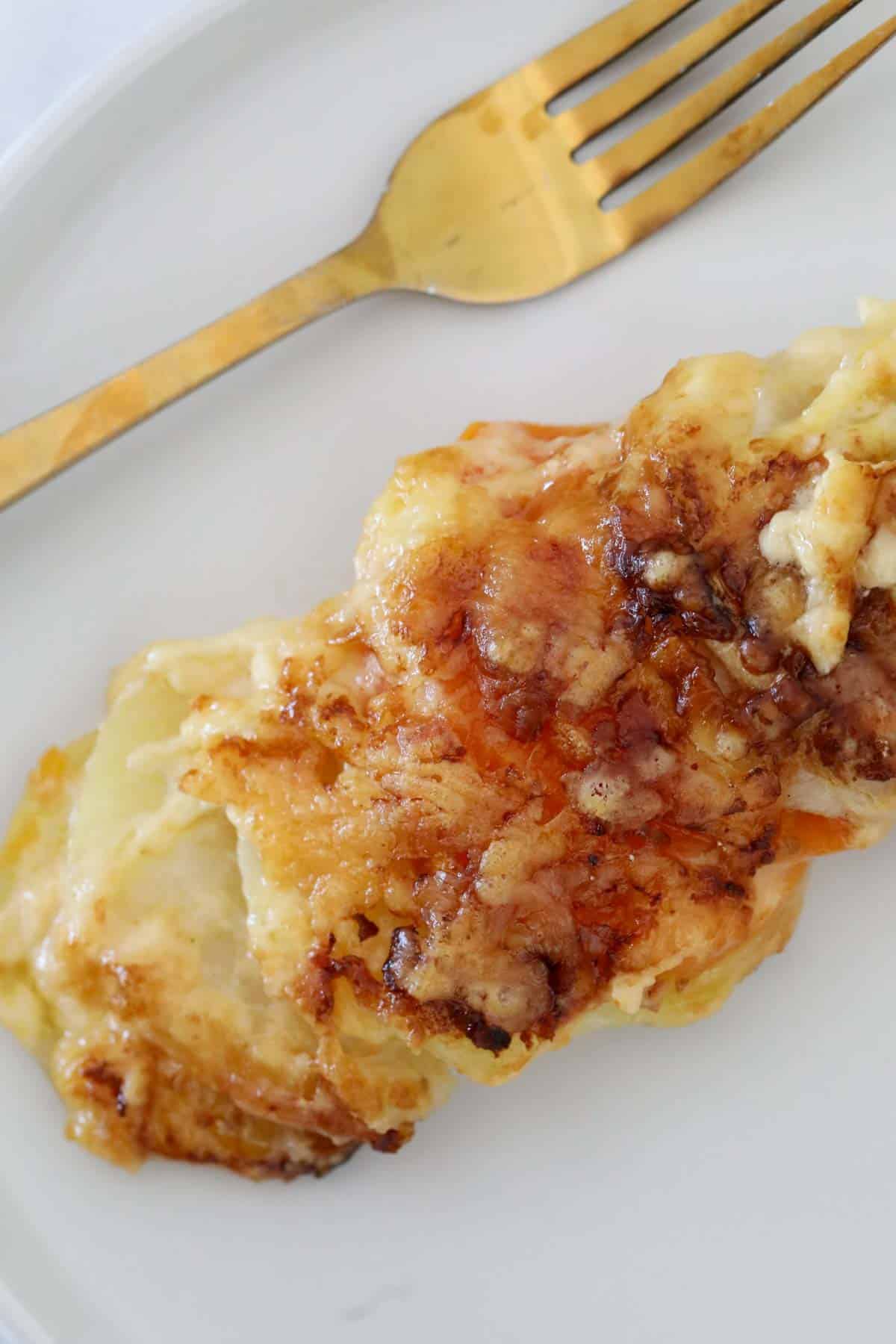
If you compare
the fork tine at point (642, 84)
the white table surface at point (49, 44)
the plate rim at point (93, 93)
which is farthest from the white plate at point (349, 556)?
the white table surface at point (49, 44)

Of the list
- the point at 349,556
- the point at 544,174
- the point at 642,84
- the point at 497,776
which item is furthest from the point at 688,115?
the point at 497,776

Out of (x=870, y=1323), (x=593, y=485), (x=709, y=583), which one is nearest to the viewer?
(x=709, y=583)

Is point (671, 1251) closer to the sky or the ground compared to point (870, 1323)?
closer to the sky

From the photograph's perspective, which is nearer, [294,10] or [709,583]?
[709,583]

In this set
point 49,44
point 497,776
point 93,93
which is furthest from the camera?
point 49,44

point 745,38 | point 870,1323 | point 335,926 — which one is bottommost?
point 870,1323

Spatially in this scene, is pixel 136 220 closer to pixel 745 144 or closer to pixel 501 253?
pixel 501 253

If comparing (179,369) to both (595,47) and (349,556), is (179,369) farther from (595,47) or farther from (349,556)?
(595,47)

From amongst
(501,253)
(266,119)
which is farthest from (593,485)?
(266,119)

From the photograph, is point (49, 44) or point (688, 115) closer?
point (688, 115)
